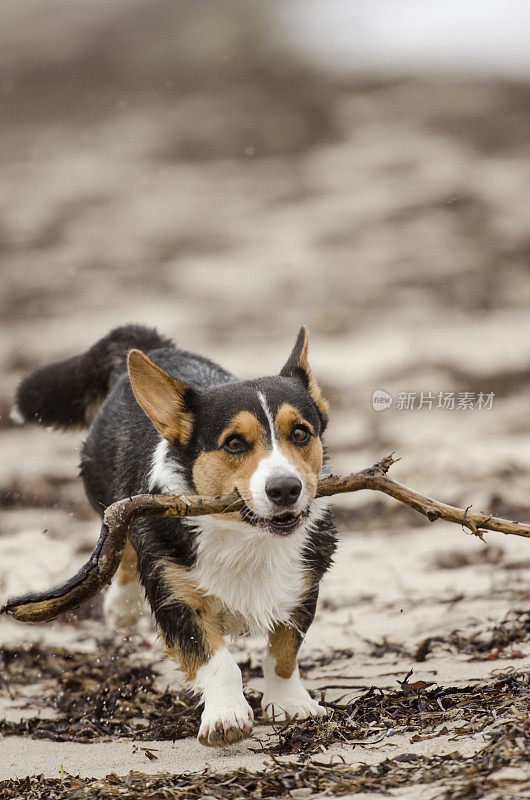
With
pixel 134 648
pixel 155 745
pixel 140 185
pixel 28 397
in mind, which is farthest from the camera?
pixel 140 185

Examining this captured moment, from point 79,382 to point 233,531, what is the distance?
2218 millimetres

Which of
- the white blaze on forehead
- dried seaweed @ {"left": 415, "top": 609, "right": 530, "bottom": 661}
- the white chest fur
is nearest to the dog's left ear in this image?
the white chest fur

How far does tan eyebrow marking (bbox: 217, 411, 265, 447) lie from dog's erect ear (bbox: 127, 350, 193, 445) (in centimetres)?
30

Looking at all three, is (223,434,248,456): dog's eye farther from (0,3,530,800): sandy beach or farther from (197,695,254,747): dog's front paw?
(0,3,530,800): sandy beach

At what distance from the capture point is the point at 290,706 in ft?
14.6

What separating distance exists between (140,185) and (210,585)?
14149 mm

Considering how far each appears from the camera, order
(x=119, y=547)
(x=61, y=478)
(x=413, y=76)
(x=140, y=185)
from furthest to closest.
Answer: (x=413, y=76) < (x=140, y=185) < (x=61, y=478) < (x=119, y=547)

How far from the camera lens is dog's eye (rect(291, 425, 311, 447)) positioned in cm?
423

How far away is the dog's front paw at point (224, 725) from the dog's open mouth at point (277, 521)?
0.67 m

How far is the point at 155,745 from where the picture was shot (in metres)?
4.19

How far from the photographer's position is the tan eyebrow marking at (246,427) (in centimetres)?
412

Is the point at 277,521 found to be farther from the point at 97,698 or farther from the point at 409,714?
the point at 97,698

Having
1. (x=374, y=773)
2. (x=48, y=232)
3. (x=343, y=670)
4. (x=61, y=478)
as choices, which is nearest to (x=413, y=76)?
(x=48, y=232)

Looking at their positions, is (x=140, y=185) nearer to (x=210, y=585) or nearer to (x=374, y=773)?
(x=210, y=585)
